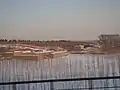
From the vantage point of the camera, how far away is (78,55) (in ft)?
12.0

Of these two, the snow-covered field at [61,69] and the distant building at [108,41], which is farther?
the distant building at [108,41]

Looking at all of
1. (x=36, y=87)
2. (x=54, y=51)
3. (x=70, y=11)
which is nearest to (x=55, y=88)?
(x=36, y=87)

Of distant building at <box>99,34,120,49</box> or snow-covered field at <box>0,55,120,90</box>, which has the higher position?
distant building at <box>99,34,120,49</box>

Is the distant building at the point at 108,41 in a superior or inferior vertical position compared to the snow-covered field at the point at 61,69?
superior

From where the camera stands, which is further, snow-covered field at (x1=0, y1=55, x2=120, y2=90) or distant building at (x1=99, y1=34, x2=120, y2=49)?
distant building at (x1=99, y1=34, x2=120, y2=49)

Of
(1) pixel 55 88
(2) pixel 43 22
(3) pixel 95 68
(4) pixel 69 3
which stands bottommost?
(1) pixel 55 88

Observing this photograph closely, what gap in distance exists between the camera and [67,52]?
366cm

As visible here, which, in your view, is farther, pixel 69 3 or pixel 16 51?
pixel 69 3

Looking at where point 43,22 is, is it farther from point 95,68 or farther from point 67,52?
point 95,68

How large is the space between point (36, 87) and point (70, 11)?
1192 mm

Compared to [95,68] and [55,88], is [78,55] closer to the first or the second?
[95,68]

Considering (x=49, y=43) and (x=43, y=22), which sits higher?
(x=43, y=22)

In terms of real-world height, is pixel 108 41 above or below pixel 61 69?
above

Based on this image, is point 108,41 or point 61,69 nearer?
point 61,69
